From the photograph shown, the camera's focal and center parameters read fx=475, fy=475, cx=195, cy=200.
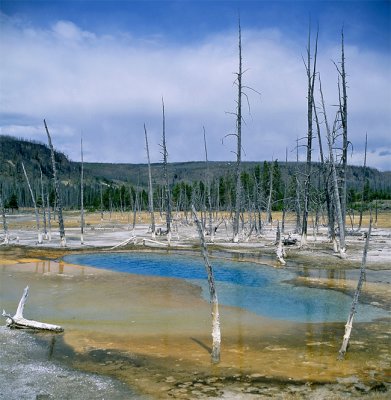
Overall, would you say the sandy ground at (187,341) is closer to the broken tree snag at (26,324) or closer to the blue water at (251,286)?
the broken tree snag at (26,324)

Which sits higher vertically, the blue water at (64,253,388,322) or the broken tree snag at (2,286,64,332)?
the broken tree snag at (2,286,64,332)

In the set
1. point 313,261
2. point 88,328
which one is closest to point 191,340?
point 88,328

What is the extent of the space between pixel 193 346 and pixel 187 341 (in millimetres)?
447

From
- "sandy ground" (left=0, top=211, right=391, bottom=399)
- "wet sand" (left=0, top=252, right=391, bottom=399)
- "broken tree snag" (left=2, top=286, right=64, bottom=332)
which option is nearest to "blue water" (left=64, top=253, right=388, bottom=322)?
"sandy ground" (left=0, top=211, right=391, bottom=399)

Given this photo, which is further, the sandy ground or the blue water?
the blue water

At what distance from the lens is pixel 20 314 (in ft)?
40.7

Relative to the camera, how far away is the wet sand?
8648 mm

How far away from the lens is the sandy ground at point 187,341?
8672 mm

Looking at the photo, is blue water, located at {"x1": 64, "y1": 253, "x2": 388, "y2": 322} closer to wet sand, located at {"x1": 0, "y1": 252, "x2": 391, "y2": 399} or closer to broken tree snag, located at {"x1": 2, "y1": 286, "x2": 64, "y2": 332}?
wet sand, located at {"x1": 0, "y1": 252, "x2": 391, "y2": 399}

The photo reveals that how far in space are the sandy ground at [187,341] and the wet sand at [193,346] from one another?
23mm

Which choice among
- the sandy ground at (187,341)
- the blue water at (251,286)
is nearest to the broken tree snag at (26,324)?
the sandy ground at (187,341)

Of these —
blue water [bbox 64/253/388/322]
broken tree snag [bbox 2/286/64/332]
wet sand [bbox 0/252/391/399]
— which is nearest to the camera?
wet sand [bbox 0/252/391/399]

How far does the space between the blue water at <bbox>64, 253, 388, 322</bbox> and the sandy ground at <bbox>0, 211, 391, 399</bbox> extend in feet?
2.74

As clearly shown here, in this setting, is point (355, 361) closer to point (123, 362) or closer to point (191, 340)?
point (191, 340)
